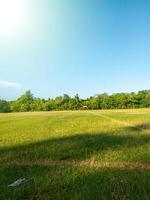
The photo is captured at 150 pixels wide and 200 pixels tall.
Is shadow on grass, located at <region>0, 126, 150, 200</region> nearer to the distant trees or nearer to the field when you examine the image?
the field

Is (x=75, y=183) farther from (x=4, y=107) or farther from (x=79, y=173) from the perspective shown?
(x=4, y=107)

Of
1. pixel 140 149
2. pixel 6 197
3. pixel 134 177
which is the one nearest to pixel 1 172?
pixel 6 197

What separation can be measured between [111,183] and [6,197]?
8.37ft

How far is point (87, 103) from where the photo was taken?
4776 inches

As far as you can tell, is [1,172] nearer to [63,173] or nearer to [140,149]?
[63,173]

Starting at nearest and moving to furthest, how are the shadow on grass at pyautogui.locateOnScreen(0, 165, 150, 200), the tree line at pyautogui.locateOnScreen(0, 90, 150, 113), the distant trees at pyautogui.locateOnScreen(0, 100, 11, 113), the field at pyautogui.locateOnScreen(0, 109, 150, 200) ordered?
the shadow on grass at pyautogui.locateOnScreen(0, 165, 150, 200) → the field at pyautogui.locateOnScreen(0, 109, 150, 200) → the tree line at pyautogui.locateOnScreen(0, 90, 150, 113) → the distant trees at pyautogui.locateOnScreen(0, 100, 11, 113)

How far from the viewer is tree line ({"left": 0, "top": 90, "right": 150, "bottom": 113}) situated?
11575 cm

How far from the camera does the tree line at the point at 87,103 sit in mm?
115750

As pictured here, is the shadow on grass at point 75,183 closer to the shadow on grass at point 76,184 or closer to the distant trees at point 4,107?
the shadow on grass at point 76,184

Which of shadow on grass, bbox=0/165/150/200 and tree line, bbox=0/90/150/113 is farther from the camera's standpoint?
tree line, bbox=0/90/150/113

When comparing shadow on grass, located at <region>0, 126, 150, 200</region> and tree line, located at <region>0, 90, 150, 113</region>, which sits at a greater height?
tree line, located at <region>0, 90, 150, 113</region>

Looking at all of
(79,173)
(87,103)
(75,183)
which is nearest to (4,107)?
(87,103)

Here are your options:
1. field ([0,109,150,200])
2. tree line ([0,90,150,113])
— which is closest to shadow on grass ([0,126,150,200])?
field ([0,109,150,200])

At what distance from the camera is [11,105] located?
14025cm
